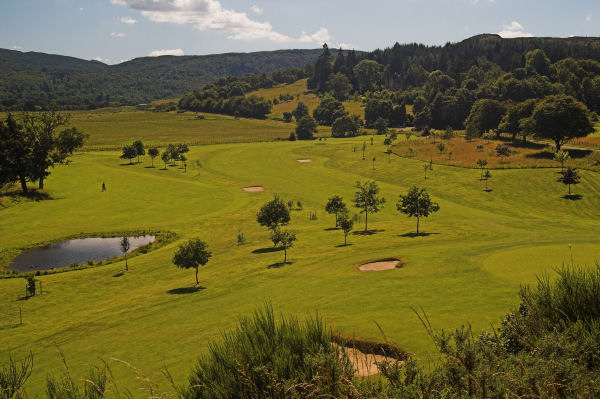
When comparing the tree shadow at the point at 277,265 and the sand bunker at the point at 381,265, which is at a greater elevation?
the sand bunker at the point at 381,265

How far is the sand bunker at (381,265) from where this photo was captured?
44.3 metres

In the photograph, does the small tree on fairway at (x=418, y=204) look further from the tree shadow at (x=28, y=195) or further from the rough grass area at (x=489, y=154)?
the tree shadow at (x=28, y=195)

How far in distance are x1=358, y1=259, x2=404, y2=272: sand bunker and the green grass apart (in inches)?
51.1

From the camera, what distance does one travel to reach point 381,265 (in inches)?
1812

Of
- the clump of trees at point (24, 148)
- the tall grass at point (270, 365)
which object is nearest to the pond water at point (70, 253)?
the clump of trees at point (24, 148)

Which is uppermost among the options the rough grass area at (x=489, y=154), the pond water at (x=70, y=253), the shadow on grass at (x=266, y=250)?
the rough grass area at (x=489, y=154)

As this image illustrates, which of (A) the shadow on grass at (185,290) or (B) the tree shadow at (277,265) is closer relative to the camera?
(A) the shadow on grass at (185,290)

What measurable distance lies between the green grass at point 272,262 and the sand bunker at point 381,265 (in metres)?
1.30

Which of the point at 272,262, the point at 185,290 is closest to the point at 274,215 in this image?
the point at 272,262

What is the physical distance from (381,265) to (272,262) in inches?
574

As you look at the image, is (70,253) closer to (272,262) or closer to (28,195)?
(272,262)

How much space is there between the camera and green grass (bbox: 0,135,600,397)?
98.7ft

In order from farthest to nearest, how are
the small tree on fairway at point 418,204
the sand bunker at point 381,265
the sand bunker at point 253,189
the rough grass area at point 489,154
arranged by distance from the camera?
the sand bunker at point 253,189 → the rough grass area at point 489,154 → the small tree on fairway at point 418,204 → the sand bunker at point 381,265

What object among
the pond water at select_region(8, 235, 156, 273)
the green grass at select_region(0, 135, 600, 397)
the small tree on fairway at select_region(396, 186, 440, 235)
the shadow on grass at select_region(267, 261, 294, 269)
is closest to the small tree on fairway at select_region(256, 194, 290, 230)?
the green grass at select_region(0, 135, 600, 397)
